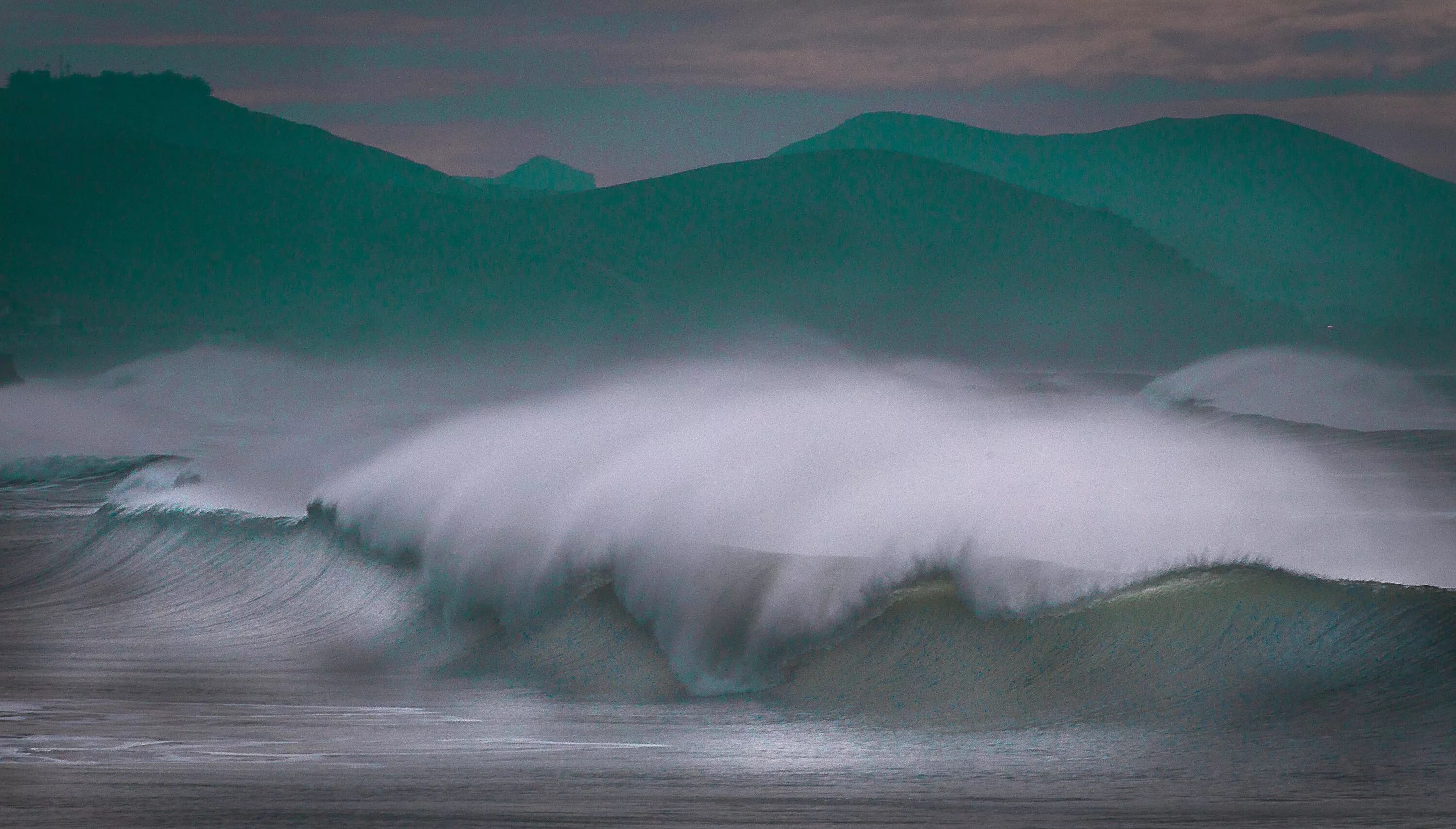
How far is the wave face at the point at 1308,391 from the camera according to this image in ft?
115

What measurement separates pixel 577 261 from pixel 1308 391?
117 meters

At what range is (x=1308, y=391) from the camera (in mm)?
38750

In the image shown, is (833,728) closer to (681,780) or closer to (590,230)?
(681,780)

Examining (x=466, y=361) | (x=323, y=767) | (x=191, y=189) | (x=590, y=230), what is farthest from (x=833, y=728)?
(x=191, y=189)

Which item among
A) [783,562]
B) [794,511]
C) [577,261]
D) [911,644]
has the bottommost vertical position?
[911,644]

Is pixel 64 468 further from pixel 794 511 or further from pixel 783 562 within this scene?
pixel 783 562

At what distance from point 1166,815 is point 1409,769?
117 cm

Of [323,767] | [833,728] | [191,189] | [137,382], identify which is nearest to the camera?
[323,767]

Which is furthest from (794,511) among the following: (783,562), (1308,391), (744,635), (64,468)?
(1308,391)

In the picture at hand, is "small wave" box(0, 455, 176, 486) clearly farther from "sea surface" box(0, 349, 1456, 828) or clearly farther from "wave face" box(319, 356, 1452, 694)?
"wave face" box(319, 356, 1452, 694)

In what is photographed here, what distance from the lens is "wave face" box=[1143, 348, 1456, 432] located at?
35.1 meters

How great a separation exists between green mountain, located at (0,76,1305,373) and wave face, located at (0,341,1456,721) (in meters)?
110

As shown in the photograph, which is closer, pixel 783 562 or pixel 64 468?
pixel 783 562

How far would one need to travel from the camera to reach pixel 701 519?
1195 centimetres
